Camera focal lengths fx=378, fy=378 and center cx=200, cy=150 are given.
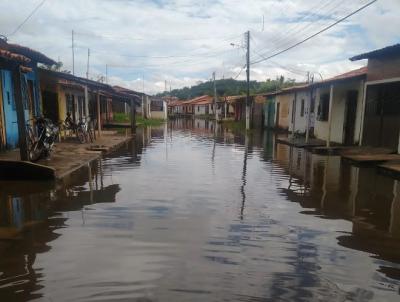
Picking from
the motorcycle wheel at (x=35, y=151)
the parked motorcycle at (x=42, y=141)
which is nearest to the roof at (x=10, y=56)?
the parked motorcycle at (x=42, y=141)

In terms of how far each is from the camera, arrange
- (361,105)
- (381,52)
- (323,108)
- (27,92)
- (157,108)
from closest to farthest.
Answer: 1. (381,52)
2. (27,92)
3. (361,105)
4. (323,108)
5. (157,108)

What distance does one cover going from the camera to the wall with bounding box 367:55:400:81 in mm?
13942

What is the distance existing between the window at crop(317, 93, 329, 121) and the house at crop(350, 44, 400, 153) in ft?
18.4

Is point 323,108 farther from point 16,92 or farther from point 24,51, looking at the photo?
point 16,92

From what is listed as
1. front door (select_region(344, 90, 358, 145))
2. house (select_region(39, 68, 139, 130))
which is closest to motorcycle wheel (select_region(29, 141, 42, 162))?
house (select_region(39, 68, 139, 130))

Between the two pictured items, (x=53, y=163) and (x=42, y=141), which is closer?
(x=53, y=163)

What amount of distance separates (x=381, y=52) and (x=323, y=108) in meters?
8.25

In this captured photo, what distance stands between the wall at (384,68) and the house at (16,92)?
12398 mm

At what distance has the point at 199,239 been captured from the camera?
5.52 meters

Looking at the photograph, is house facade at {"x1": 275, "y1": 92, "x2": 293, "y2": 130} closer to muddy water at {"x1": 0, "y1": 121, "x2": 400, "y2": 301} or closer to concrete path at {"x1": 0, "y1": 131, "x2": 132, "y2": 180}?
concrete path at {"x1": 0, "y1": 131, "x2": 132, "y2": 180}

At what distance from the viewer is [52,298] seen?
12.5 feet

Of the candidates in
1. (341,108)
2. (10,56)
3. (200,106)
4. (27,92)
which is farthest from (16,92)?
(200,106)

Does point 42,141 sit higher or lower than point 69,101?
lower

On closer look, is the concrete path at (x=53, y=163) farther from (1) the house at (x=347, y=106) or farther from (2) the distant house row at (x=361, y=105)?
(1) the house at (x=347, y=106)
